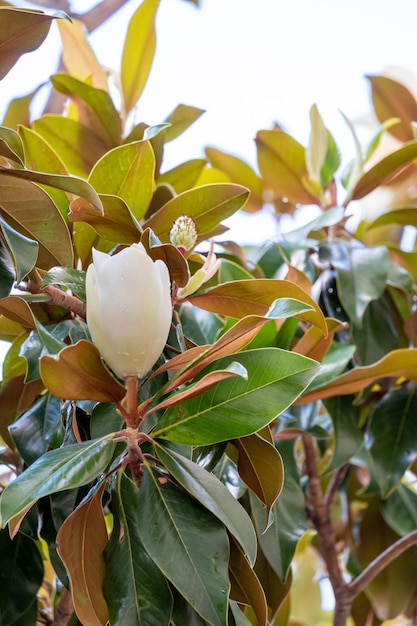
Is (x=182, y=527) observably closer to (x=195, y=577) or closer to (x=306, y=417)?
(x=195, y=577)

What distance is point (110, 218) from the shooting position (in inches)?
27.4

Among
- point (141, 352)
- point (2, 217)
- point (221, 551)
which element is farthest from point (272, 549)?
point (2, 217)

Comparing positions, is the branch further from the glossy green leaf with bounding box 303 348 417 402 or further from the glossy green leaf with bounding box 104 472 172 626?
the glossy green leaf with bounding box 104 472 172 626

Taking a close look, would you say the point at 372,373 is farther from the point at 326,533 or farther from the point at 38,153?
the point at 38,153

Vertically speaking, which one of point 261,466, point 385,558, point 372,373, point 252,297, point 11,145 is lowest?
point 385,558

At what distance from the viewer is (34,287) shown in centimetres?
69

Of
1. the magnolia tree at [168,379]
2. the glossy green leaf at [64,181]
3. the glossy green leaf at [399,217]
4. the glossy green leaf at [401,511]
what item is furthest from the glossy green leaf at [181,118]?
the glossy green leaf at [401,511]

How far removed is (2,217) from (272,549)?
0.48 meters

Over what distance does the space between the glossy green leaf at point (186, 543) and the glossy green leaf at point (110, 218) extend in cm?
24

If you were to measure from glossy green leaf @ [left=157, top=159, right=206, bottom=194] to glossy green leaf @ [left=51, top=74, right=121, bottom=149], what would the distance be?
0.33 feet

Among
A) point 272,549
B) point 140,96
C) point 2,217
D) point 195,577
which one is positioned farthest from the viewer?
point 140,96

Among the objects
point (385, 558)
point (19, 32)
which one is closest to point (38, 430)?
point (19, 32)

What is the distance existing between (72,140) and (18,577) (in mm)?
646

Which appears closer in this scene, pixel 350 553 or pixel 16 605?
pixel 16 605
